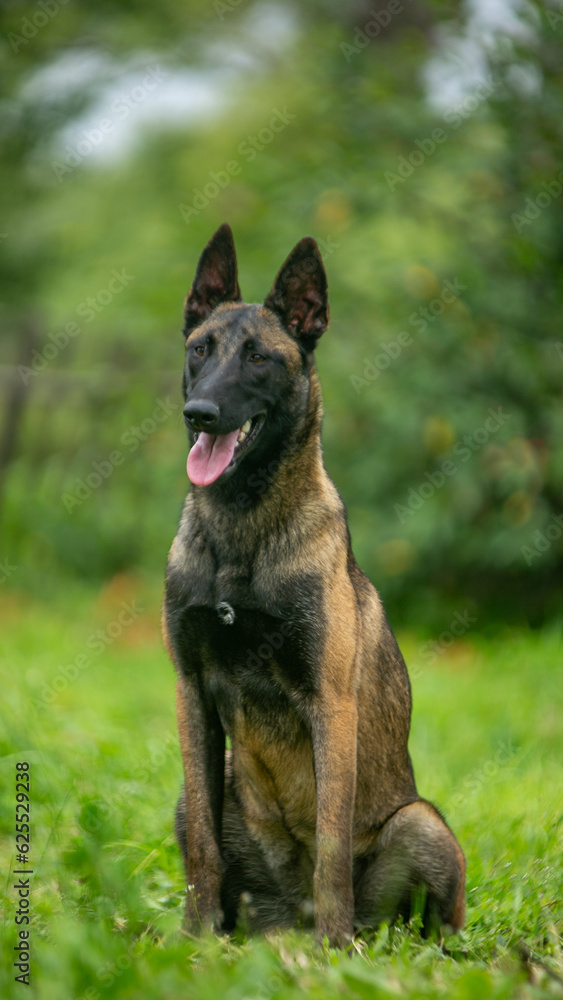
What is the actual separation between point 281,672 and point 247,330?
117 cm

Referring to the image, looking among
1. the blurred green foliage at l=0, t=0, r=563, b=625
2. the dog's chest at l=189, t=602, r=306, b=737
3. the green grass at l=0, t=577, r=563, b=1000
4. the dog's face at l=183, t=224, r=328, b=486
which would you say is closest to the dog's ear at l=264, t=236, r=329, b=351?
the dog's face at l=183, t=224, r=328, b=486

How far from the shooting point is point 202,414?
2873 mm

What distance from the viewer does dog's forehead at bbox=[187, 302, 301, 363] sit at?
3.17m

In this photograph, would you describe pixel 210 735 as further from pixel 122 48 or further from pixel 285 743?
pixel 122 48

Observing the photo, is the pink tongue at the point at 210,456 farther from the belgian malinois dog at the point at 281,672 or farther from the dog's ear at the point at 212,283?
the dog's ear at the point at 212,283

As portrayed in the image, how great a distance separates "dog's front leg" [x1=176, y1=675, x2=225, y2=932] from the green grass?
0.16 metres

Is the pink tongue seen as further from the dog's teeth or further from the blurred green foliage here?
the blurred green foliage

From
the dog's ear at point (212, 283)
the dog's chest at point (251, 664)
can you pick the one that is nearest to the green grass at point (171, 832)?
the dog's chest at point (251, 664)

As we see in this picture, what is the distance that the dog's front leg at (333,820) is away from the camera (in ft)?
9.30

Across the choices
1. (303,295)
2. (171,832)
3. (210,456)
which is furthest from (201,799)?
(303,295)

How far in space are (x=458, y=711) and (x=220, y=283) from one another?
3316 mm

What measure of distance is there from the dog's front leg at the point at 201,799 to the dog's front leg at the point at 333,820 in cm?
39

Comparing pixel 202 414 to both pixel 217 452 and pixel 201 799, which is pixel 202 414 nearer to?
pixel 217 452

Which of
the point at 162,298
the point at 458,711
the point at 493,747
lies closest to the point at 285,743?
the point at 493,747
